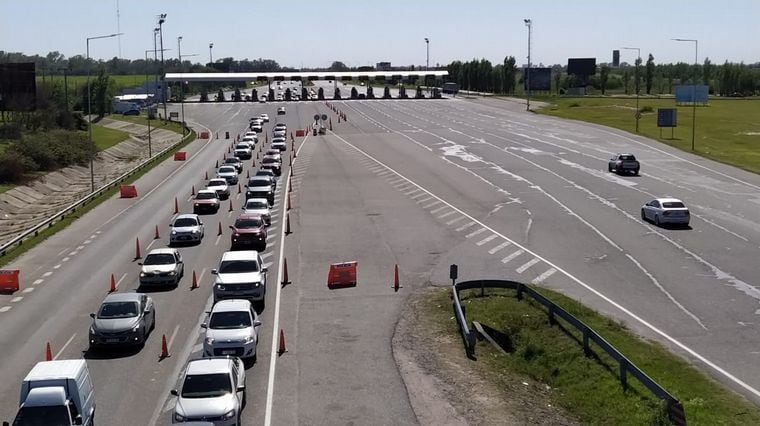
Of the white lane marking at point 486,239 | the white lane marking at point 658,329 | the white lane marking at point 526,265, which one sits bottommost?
the white lane marking at point 658,329

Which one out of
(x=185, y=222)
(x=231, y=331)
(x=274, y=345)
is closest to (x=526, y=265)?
(x=274, y=345)

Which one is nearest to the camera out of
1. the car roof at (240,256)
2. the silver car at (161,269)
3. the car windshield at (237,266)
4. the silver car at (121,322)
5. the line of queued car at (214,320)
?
the line of queued car at (214,320)

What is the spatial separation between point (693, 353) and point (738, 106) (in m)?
144

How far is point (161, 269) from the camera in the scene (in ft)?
106

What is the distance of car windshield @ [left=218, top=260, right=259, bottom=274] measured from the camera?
30.2 meters

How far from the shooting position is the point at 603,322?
27016mm

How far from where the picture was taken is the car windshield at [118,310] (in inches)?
977

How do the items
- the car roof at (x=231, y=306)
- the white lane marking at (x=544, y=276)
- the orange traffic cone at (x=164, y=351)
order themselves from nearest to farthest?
the orange traffic cone at (x=164, y=351) < the car roof at (x=231, y=306) < the white lane marking at (x=544, y=276)

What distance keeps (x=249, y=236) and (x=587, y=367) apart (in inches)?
758

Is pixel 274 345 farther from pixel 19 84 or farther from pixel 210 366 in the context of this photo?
pixel 19 84

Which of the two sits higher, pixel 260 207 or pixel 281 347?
pixel 260 207

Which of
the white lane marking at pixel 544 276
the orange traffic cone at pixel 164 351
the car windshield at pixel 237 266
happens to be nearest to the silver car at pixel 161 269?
the car windshield at pixel 237 266

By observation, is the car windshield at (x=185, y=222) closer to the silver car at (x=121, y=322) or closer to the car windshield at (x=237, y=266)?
the car windshield at (x=237, y=266)

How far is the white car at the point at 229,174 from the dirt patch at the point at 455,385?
36979 mm
